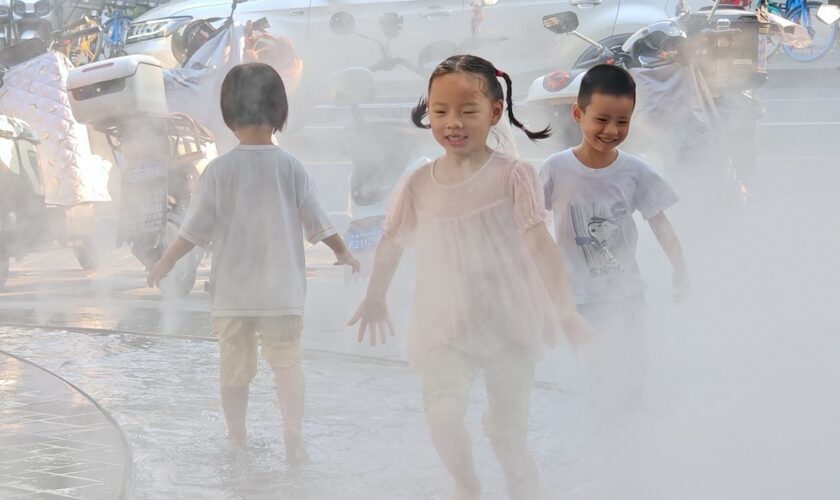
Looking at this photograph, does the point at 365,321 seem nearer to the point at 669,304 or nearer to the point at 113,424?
the point at 113,424

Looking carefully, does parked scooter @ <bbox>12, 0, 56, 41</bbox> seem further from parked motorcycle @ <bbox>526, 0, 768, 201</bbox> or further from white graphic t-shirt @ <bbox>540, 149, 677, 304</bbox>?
white graphic t-shirt @ <bbox>540, 149, 677, 304</bbox>

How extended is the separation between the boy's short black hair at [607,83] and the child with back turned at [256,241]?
0.82m

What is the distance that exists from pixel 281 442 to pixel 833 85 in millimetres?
12290

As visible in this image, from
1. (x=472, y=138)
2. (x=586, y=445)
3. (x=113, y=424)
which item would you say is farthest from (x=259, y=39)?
(x=472, y=138)

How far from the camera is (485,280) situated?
10.1ft

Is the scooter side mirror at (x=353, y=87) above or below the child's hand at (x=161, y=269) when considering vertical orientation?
above

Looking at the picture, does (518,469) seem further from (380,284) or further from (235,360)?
(235,360)

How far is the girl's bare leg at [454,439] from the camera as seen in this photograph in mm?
2947

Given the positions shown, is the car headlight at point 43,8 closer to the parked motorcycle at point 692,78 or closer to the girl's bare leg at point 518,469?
the parked motorcycle at point 692,78

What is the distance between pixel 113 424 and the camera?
426cm

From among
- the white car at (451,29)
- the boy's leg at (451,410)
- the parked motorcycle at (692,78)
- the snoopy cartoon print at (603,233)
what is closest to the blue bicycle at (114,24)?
the white car at (451,29)

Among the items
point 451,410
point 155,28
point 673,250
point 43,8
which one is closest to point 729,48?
point 673,250

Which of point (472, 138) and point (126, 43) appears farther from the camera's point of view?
point (126, 43)

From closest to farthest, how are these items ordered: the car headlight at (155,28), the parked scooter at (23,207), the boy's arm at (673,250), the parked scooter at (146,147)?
the boy's arm at (673,250)
the parked scooter at (146,147)
the parked scooter at (23,207)
the car headlight at (155,28)
